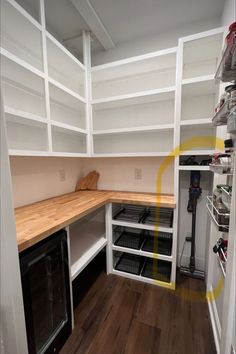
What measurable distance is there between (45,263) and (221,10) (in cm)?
259

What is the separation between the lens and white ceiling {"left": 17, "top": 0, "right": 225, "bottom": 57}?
57.9 inches

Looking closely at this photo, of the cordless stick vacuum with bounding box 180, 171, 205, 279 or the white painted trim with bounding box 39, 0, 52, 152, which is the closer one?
the white painted trim with bounding box 39, 0, 52, 152

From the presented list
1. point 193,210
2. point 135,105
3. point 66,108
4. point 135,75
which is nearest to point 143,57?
point 135,75

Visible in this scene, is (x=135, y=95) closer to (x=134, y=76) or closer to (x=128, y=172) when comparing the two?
(x=134, y=76)

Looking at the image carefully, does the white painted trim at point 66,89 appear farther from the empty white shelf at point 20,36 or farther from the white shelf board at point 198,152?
the white shelf board at point 198,152

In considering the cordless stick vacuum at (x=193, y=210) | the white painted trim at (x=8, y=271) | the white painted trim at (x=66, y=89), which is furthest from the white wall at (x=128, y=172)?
the white painted trim at (x=8, y=271)

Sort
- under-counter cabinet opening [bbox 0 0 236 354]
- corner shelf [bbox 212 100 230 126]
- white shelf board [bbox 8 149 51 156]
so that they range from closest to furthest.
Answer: corner shelf [bbox 212 100 230 126]
under-counter cabinet opening [bbox 0 0 236 354]
white shelf board [bbox 8 149 51 156]

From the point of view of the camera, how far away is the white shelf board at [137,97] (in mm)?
1656

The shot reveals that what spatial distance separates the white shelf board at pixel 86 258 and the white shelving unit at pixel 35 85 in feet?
3.23

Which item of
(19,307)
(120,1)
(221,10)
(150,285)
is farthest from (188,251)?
(120,1)

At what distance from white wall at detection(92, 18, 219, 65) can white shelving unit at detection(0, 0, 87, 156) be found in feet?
1.57

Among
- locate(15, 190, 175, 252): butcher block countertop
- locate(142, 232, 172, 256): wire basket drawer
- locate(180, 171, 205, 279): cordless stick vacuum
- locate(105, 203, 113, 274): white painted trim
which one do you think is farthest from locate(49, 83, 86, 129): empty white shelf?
locate(142, 232, 172, 256): wire basket drawer

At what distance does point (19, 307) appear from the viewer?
742 millimetres

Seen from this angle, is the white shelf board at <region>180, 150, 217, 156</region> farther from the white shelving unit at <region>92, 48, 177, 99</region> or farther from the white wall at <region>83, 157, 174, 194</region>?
the white shelving unit at <region>92, 48, 177, 99</region>
